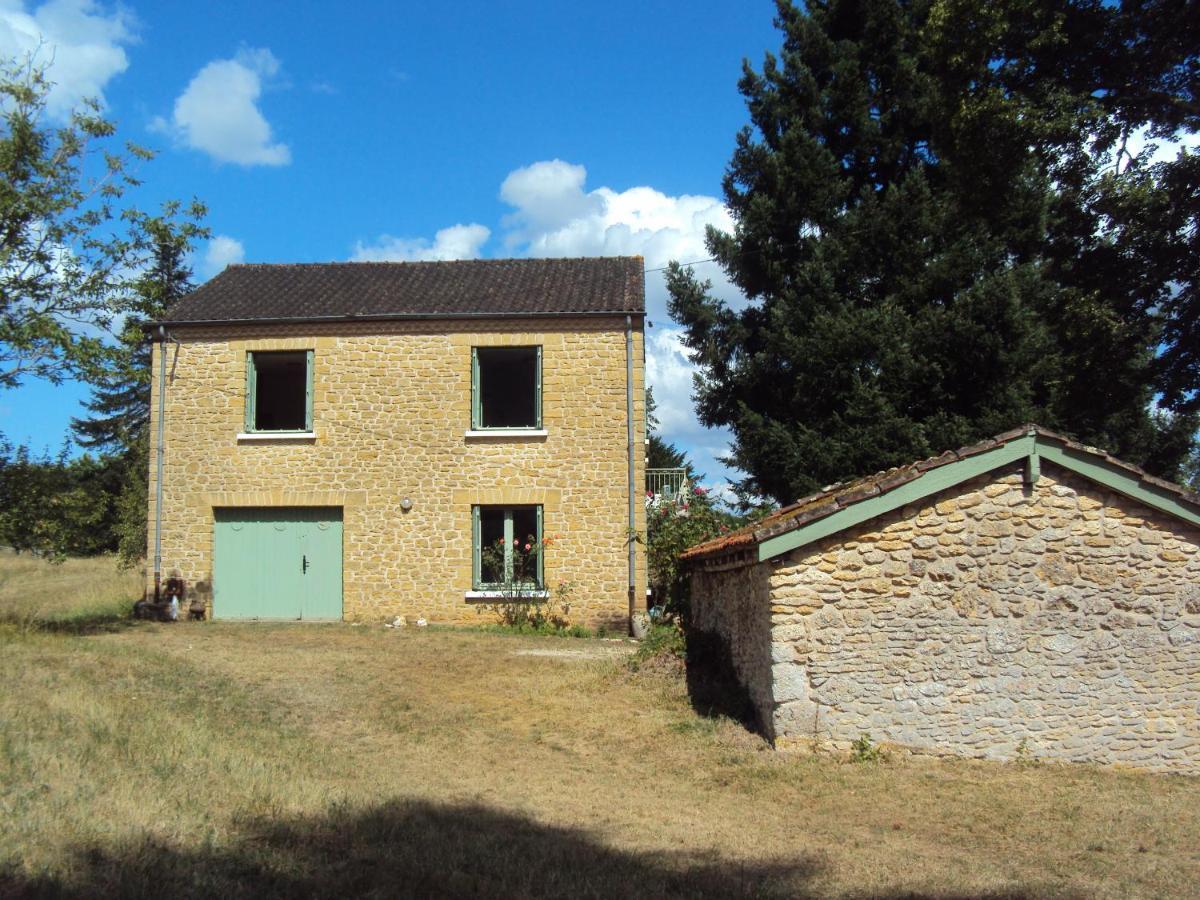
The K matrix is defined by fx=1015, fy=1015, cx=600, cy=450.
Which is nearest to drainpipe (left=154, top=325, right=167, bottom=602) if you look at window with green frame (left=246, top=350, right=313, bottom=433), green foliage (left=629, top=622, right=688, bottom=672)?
window with green frame (left=246, top=350, right=313, bottom=433)

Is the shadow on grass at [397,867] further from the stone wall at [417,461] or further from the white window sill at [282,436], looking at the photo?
the white window sill at [282,436]

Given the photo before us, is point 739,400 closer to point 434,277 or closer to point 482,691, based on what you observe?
point 434,277

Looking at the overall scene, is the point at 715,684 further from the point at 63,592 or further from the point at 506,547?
the point at 63,592

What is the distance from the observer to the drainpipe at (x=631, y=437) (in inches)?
688

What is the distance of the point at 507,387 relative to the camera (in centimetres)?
1970

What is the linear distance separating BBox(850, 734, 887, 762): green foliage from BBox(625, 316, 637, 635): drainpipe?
857 cm

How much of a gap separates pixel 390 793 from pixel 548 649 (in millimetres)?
7946

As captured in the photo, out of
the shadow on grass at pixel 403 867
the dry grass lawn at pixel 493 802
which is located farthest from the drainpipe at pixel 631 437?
the shadow on grass at pixel 403 867

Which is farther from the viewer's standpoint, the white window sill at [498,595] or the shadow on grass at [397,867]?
the white window sill at [498,595]

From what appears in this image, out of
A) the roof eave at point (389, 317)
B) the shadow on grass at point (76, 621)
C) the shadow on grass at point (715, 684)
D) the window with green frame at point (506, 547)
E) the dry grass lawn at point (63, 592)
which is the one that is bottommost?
the shadow on grass at point (715, 684)

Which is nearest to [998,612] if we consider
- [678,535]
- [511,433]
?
[678,535]

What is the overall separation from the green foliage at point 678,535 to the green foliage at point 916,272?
401 cm

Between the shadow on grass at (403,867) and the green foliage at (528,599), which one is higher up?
the green foliage at (528,599)

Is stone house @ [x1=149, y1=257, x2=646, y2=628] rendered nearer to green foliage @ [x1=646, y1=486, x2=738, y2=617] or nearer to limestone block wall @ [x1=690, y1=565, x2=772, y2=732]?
green foliage @ [x1=646, y1=486, x2=738, y2=617]
